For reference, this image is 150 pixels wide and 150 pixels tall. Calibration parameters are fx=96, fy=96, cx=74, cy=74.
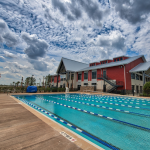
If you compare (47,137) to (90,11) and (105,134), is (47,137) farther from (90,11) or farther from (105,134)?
(90,11)

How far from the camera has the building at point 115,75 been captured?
19562 mm

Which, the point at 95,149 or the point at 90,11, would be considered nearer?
the point at 95,149

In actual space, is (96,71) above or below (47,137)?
above

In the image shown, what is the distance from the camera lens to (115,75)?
830 inches

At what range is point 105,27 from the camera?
1479 cm

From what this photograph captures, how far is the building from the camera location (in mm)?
19562

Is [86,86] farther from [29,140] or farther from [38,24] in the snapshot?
[29,140]

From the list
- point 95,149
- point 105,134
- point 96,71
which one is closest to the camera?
point 95,149

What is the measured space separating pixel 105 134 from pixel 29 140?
2604 mm

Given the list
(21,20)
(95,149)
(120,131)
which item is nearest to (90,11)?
(21,20)

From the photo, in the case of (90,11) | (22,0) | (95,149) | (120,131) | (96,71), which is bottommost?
(120,131)

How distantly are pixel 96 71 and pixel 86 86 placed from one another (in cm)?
490

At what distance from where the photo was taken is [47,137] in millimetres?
2389

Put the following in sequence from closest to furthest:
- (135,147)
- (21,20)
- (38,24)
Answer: (135,147) < (21,20) < (38,24)
